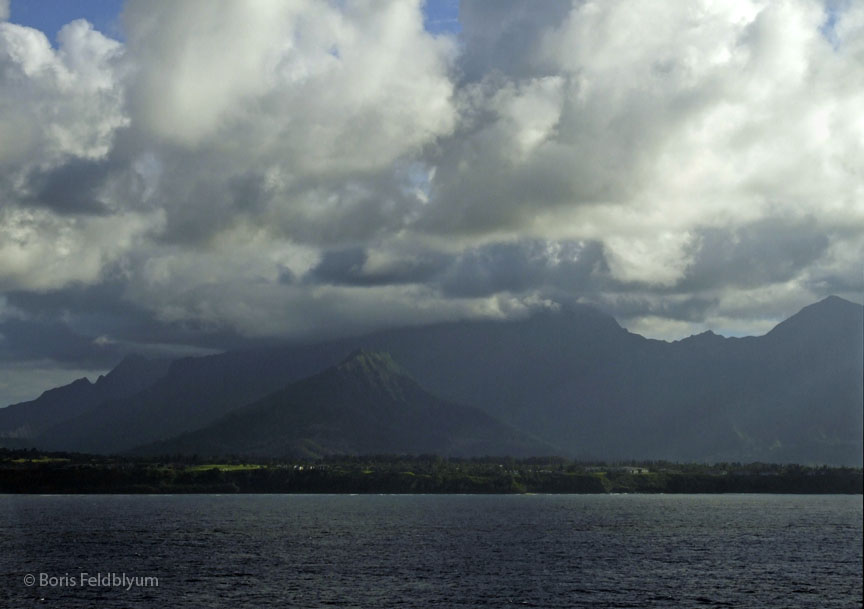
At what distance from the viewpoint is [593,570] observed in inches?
7461

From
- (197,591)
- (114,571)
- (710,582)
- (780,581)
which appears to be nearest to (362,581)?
(197,591)

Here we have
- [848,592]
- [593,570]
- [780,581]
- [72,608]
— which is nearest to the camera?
[72,608]

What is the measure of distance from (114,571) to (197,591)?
109 feet

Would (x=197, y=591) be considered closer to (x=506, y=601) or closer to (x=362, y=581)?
(x=362, y=581)

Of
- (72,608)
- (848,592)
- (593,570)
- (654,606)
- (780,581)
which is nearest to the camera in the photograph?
(72,608)

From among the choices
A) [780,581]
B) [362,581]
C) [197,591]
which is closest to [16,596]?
[197,591]

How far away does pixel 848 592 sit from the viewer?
165875 mm

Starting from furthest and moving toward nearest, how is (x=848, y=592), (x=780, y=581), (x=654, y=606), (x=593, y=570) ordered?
(x=593, y=570), (x=780, y=581), (x=848, y=592), (x=654, y=606)

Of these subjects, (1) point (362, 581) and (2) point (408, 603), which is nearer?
(2) point (408, 603)

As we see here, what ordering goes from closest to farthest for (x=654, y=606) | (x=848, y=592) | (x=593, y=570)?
A: (x=654, y=606)
(x=848, y=592)
(x=593, y=570)

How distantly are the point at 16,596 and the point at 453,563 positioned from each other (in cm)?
8632

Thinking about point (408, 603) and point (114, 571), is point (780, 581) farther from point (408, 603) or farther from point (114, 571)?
point (114, 571)

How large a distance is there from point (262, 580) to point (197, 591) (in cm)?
1624

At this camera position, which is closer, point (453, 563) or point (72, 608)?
point (72, 608)
